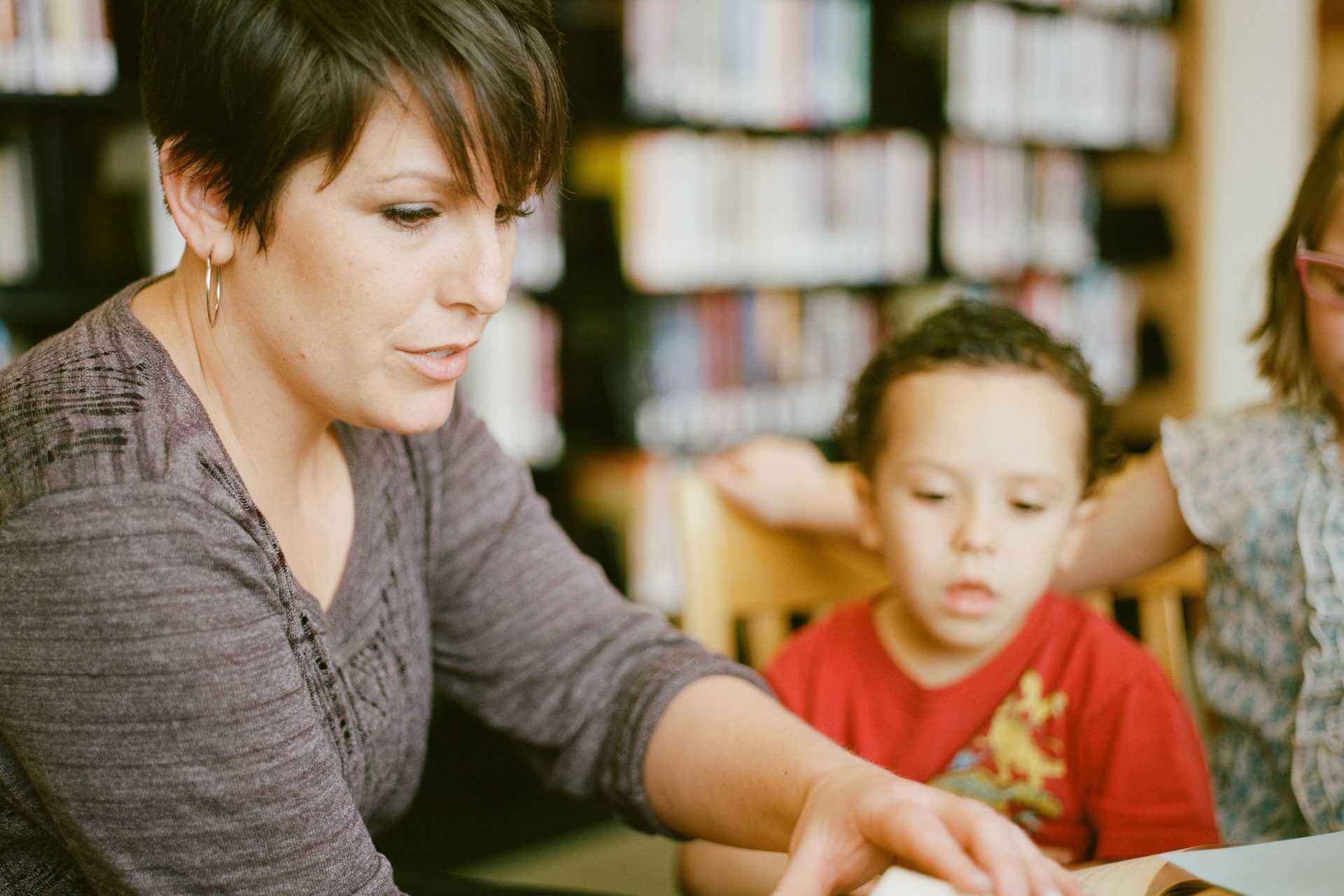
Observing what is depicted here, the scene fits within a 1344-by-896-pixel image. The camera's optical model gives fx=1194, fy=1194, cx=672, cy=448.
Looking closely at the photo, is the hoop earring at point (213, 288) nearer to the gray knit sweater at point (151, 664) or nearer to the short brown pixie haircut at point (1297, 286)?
the gray knit sweater at point (151, 664)

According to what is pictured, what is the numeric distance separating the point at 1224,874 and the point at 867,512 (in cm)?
62

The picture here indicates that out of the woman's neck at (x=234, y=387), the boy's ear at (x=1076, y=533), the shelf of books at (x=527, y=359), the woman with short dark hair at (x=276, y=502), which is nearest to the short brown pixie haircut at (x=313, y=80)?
the woman with short dark hair at (x=276, y=502)

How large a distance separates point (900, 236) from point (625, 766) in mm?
2245

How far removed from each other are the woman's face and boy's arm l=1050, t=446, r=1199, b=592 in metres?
0.71

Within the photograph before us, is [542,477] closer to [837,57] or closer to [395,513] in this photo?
[837,57]

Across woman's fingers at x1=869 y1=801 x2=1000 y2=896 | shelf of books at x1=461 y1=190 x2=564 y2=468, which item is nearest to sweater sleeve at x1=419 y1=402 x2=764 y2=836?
woman's fingers at x1=869 y1=801 x2=1000 y2=896

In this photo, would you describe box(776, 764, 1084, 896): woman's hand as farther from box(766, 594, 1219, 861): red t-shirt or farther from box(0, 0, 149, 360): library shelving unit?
box(0, 0, 149, 360): library shelving unit

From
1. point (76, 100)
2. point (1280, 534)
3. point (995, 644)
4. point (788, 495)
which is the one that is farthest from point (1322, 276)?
point (76, 100)

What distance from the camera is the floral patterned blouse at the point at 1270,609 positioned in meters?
1.05

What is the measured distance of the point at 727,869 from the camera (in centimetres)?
104

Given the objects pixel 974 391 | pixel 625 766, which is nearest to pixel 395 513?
pixel 625 766

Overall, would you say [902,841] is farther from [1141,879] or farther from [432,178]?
[432,178]

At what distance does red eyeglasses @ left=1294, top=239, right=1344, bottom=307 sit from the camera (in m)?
1.03

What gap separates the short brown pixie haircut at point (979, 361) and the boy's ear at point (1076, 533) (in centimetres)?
2
